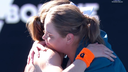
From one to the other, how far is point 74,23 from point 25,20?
1262 mm

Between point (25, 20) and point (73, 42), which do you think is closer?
point (73, 42)

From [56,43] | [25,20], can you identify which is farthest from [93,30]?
[25,20]

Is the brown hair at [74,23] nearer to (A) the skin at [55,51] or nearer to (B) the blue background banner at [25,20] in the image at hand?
(A) the skin at [55,51]

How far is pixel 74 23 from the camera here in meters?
1.16

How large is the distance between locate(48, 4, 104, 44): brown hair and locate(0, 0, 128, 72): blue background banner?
1.07m

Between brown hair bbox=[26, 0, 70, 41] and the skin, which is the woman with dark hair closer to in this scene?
the skin

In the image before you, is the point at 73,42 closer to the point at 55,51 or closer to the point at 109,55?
the point at 55,51

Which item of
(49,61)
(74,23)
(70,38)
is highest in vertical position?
(74,23)

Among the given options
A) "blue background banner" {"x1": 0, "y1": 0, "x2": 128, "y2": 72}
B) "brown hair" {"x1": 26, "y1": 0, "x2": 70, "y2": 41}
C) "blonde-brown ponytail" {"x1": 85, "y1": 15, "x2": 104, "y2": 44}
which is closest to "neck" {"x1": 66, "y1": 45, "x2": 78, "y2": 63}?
"blonde-brown ponytail" {"x1": 85, "y1": 15, "x2": 104, "y2": 44}

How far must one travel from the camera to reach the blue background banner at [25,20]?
88.7 inches

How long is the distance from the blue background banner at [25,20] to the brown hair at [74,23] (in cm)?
107

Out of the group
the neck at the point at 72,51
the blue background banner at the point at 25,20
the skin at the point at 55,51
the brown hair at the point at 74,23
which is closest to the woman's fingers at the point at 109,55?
the skin at the point at 55,51

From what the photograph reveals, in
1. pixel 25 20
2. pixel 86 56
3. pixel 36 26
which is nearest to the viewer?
pixel 86 56

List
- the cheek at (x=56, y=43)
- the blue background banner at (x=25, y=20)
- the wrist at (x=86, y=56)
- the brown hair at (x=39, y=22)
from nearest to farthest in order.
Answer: the wrist at (x=86, y=56) → the cheek at (x=56, y=43) → the brown hair at (x=39, y=22) → the blue background banner at (x=25, y=20)
